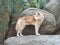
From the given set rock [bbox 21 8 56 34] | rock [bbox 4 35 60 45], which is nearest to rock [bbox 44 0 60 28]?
rock [bbox 21 8 56 34]

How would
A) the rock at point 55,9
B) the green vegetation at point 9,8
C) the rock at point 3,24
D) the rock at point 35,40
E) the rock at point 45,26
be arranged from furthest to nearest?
the rock at point 55,9
the rock at point 45,26
the rock at point 3,24
the green vegetation at point 9,8
the rock at point 35,40

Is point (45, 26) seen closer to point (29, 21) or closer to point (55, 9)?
point (29, 21)

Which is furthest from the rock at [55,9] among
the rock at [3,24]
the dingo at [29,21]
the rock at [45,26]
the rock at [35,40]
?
the rock at [35,40]

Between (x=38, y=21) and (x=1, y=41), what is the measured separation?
3.91 feet

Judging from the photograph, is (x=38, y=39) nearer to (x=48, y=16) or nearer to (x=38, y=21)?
(x=38, y=21)

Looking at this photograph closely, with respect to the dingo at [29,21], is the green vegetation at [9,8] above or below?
above

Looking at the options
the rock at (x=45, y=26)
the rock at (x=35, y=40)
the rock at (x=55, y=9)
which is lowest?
the rock at (x=35, y=40)

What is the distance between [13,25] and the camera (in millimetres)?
6102

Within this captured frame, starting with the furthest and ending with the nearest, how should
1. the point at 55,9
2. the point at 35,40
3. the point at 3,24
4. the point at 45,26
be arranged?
1. the point at 55,9
2. the point at 45,26
3. the point at 3,24
4. the point at 35,40

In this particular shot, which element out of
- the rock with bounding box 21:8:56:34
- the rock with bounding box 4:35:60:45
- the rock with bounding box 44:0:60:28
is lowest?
the rock with bounding box 4:35:60:45

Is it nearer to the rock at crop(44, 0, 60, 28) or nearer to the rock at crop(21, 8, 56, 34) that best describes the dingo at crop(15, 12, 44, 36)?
the rock at crop(21, 8, 56, 34)

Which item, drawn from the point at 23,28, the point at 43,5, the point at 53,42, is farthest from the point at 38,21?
the point at 43,5

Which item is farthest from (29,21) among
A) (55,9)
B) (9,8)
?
(55,9)

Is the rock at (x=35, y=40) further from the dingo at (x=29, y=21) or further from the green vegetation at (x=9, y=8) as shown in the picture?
the green vegetation at (x=9, y=8)
